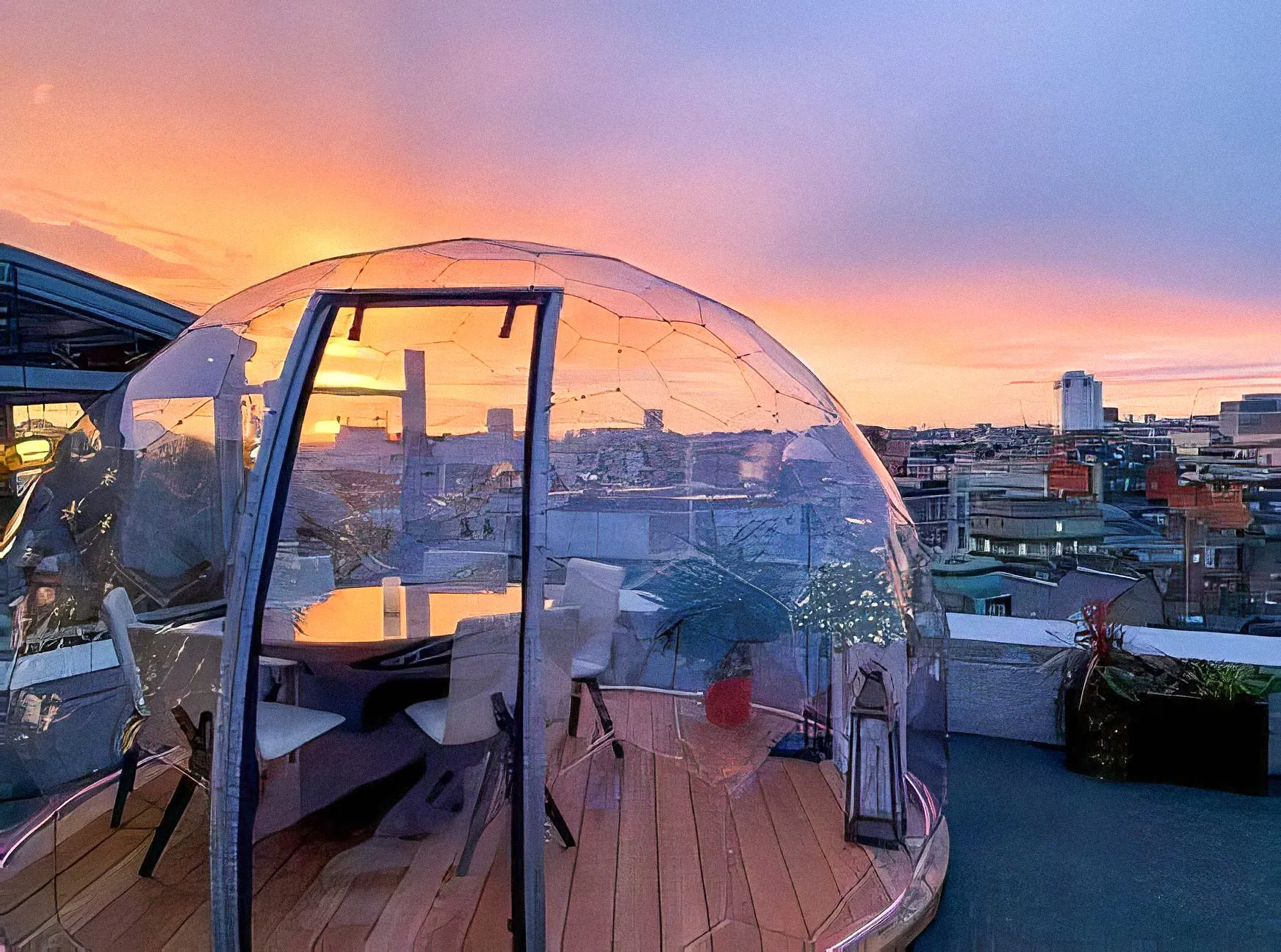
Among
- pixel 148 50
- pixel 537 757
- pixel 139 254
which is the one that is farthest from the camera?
pixel 139 254

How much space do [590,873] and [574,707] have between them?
545mm

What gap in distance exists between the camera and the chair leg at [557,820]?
212 centimetres

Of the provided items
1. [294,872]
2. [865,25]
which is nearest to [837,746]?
[294,872]

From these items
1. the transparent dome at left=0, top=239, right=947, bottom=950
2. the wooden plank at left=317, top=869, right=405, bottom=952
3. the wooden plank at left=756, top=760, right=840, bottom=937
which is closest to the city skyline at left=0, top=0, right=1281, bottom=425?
the transparent dome at left=0, top=239, right=947, bottom=950

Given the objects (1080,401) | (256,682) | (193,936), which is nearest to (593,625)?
(256,682)

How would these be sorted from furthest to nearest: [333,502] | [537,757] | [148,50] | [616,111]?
[616,111], [148,50], [333,502], [537,757]

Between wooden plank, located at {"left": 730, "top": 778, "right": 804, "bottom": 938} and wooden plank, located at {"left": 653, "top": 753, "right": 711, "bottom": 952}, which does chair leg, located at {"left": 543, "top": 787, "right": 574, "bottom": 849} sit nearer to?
wooden plank, located at {"left": 653, "top": 753, "right": 711, "bottom": 952}

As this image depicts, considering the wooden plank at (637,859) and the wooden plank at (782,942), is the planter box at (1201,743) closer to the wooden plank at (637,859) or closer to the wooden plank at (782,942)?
the wooden plank at (782,942)

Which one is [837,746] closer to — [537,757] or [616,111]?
[537,757]

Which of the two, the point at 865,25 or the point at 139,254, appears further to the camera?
the point at 139,254

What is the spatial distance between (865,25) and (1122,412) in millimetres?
2634

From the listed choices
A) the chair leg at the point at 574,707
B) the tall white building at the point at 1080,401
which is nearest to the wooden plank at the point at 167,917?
the chair leg at the point at 574,707

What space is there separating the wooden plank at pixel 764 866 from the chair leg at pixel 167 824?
155 cm

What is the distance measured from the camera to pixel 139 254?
191 inches
